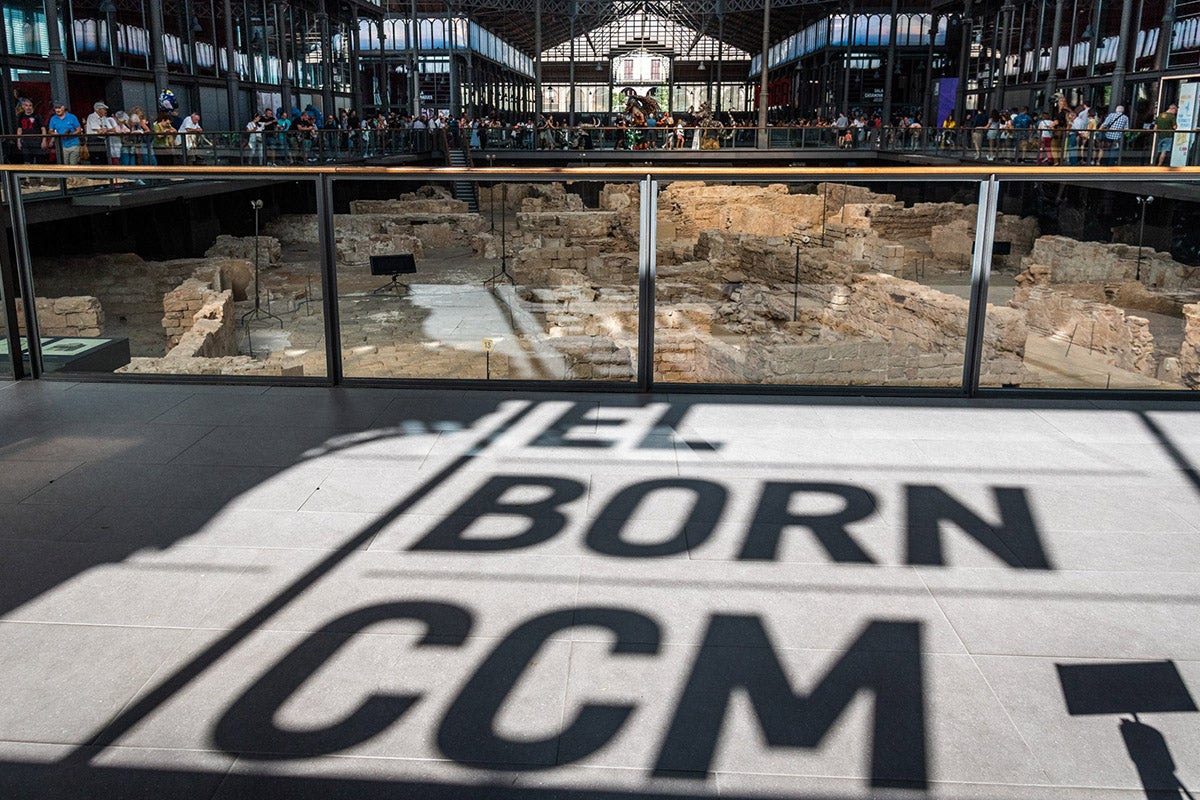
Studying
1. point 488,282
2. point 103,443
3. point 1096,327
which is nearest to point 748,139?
point 488,282

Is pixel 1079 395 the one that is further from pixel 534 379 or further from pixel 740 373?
pixel 740 373

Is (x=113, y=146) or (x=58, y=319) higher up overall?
(x=113, y=146)

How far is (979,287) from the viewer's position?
5.70 m

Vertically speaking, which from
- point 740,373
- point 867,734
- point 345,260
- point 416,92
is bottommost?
point 740,373

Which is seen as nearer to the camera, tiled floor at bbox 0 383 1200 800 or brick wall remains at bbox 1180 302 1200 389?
tiled floor at bbox 0 383 1200 800

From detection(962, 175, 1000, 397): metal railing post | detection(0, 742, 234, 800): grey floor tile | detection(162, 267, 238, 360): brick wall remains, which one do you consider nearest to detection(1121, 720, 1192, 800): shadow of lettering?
detection(0, 742, 234, 800): grey floor tile

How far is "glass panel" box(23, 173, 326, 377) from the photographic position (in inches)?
300

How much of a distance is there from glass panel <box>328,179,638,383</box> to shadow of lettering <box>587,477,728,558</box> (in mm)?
1872

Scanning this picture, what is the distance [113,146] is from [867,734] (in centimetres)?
1342

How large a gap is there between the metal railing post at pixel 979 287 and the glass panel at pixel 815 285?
17.7 inches

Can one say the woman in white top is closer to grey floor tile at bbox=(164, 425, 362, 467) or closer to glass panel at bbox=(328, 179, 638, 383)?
glass panel at bbox=(328, 179, 638, 383)

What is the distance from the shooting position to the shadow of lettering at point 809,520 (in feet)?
12.0

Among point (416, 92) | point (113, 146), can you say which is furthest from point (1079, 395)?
point (416, 92)

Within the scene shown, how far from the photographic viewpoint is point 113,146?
13.1 metres
